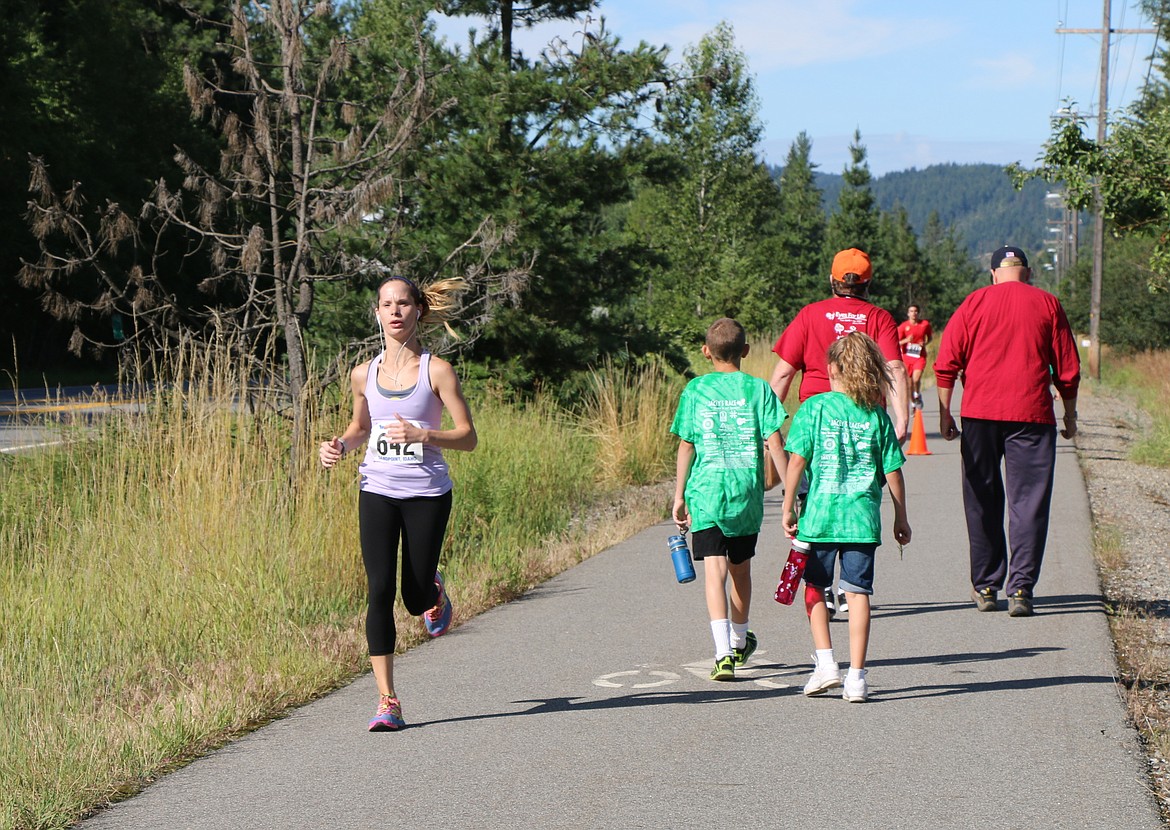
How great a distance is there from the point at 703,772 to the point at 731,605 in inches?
78.5

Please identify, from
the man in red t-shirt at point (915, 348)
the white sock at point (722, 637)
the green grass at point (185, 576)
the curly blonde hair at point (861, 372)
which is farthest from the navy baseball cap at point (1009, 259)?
the man in red t-shirt at point (915, 348)

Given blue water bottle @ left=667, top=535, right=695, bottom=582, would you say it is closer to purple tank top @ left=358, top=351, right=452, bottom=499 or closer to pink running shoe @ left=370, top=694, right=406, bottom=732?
purple tank top @ left=358, top=351, right=452, bottom=499

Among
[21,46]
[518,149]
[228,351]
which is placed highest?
[21,46]

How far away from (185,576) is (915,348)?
44.0 ft

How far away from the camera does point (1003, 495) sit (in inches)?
326

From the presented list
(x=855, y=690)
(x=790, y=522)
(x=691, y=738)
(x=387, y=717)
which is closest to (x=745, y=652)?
(x=855, y=690)

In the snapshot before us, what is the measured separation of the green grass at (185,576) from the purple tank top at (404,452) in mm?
1082

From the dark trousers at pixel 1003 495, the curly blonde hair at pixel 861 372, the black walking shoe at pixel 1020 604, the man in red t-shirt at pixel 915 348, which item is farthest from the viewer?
the man in red t-shirt at pixel 915 348

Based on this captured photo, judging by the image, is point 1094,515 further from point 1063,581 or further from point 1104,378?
point 1104,378

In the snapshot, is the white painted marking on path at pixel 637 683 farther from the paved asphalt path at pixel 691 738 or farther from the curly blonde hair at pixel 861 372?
the curly blonde hair at pixel 861 372

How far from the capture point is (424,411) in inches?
226

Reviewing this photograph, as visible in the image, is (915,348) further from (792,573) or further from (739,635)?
(792,573)

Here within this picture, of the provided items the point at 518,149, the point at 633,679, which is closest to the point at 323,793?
the point at 633,679

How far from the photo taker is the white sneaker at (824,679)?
19.8 feet
